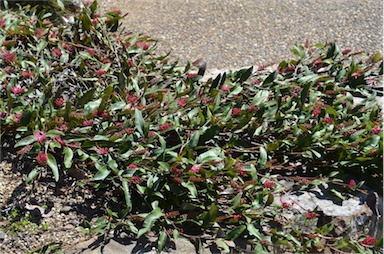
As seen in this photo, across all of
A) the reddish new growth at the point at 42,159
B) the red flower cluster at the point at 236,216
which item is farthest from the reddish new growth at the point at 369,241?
the reddish new growth at the point at 42,159

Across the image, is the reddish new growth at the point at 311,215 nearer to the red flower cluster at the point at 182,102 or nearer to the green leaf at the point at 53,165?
the red flower cluster at the point at 182,102

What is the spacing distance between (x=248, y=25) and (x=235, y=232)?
273cm

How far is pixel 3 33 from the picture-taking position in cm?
379

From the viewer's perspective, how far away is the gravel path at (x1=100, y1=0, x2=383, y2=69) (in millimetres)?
4871

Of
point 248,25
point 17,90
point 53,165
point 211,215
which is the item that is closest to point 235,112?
point 211,215

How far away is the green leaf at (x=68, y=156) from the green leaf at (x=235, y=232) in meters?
0.82

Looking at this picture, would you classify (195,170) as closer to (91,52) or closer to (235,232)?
(235,232)

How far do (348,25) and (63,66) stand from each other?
277cm

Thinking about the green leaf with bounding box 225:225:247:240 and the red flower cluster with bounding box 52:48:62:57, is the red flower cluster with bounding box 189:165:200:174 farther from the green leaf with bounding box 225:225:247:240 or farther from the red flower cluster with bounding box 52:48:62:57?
the red flower cluster with bounding box 52:48:62:57

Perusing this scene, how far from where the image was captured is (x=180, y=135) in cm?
324

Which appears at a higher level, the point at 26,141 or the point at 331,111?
the point at 331,111

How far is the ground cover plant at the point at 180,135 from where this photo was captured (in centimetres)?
295

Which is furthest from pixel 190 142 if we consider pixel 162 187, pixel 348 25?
pixel 348 25

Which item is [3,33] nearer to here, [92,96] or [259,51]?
[92,96]
